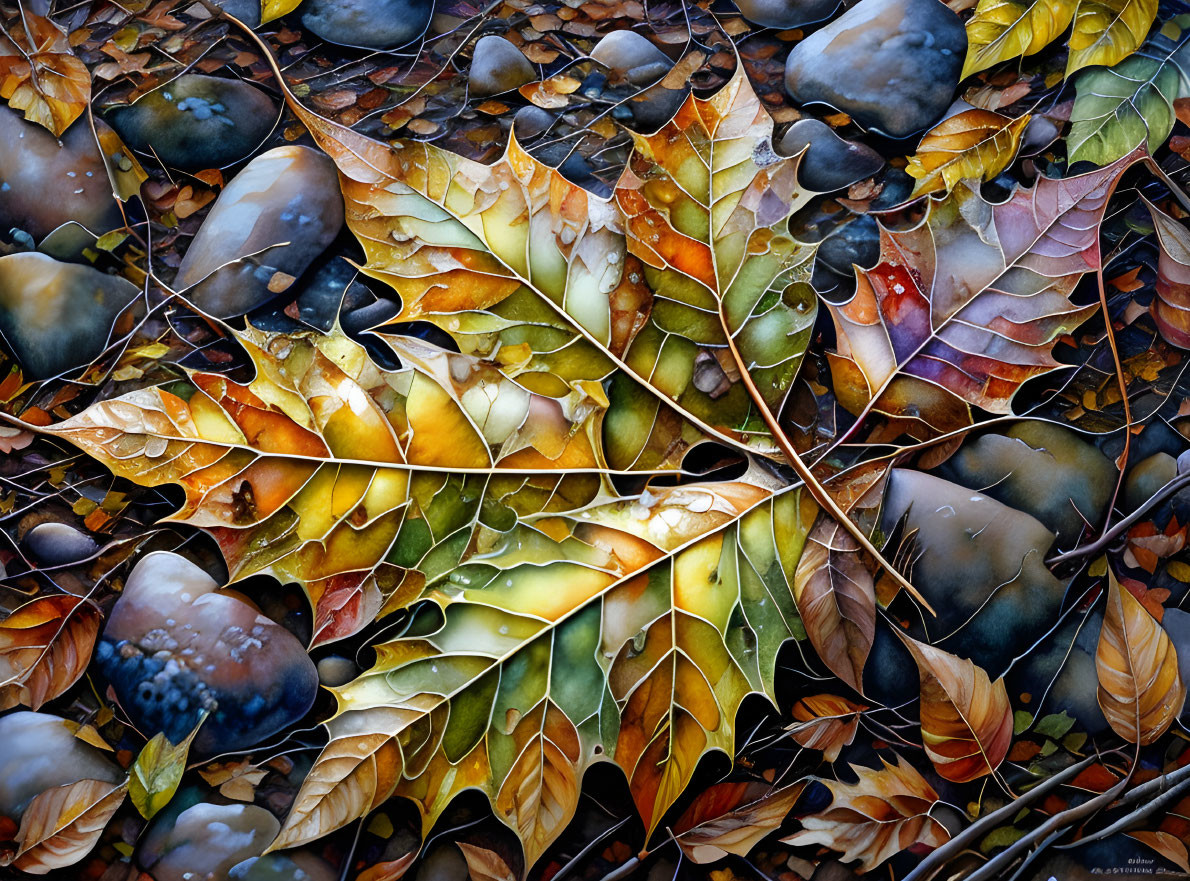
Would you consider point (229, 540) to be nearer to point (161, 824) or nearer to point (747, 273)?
point (161, 824)

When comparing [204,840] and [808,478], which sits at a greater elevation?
[808,478]

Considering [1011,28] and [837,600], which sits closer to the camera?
[837,600]

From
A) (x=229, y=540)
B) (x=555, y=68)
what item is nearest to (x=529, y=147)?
(x=555, y=68)

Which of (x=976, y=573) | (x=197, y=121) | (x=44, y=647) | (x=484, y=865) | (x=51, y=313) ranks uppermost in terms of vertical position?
(x=197, y=121)

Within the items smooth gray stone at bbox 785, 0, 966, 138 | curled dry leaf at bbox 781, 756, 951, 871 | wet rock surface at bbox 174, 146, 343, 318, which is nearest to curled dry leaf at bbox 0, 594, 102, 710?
wet rock surface at bbox 174, 146, 343, 318

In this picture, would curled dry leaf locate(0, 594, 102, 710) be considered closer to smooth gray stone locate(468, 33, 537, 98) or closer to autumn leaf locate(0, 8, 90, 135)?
autumn leaf locate(0, 8, 90, 135)

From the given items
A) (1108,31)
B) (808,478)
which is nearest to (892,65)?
(1108,31)

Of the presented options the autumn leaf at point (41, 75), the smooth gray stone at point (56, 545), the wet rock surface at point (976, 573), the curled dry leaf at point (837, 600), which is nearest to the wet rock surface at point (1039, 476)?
the wet rock surface at point (976, 573)

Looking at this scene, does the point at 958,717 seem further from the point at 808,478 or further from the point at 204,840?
the point at 204,840

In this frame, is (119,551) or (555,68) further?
(555,68)
